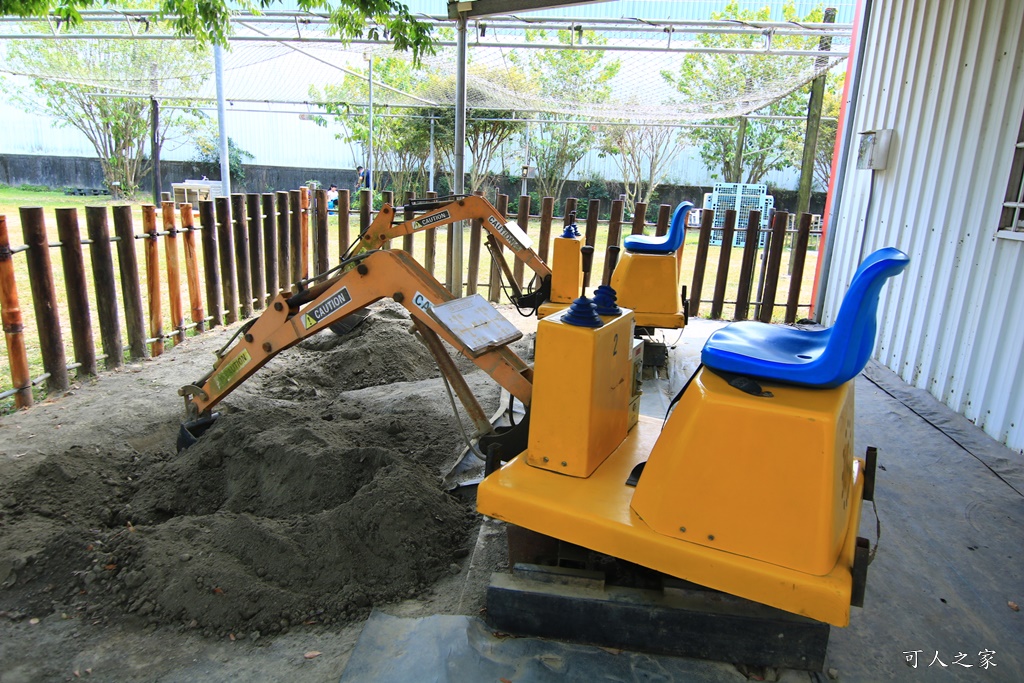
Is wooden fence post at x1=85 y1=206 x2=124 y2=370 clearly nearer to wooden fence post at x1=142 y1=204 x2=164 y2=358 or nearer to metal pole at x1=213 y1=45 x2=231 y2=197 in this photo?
wooden fence post at x1=142 y1=204 x2=164 y2=358

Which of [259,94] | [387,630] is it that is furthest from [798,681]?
[259,94]

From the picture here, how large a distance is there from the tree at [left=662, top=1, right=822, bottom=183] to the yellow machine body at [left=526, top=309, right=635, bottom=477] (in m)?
7.65

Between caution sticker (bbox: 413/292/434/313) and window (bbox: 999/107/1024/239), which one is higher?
window (bbox: 999/107/1024/239)

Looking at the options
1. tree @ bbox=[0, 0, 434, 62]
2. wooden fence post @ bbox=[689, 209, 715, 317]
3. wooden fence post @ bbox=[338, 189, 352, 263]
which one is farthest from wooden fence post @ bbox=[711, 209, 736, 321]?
wooden fence post @ bbox=[338, 189, 352, 263]

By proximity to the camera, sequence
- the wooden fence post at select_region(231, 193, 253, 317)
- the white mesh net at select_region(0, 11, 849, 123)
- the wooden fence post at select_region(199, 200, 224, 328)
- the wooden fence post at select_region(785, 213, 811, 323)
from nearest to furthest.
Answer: the wooden fence post at select_region(199, 200, 224, 328), the wooden fence post at select_region(231, 193, 253, 317), the wooden fence post at select_region(785, 213, 811, 323), the white mesh net at select_region(0, 11, 849, 123)

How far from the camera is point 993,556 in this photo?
10.2 feet

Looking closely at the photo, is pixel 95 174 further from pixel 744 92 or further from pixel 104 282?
pixel 744 92

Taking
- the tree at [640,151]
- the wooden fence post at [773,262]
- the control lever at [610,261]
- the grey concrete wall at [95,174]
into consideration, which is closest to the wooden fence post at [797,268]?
the wooden fence post at [773,262]

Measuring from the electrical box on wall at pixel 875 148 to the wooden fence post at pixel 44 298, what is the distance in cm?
683

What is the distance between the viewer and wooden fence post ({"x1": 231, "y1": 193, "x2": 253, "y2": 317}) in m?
7.17

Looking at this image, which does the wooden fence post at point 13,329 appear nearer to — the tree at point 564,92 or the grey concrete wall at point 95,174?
the tree at point 564,92

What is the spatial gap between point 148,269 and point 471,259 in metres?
3.69

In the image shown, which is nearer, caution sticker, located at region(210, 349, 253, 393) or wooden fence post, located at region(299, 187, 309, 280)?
caution sticker, located at region(210, 349, 253, 393)

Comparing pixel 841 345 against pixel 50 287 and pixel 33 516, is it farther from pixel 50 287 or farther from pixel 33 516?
pixel 50 287
